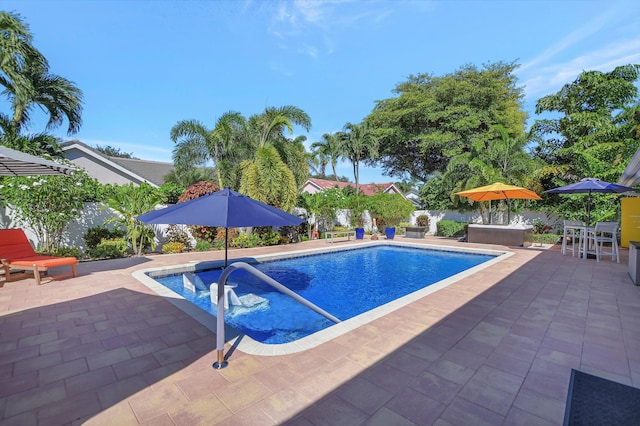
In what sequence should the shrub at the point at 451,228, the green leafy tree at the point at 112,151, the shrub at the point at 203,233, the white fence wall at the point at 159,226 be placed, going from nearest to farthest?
the white fence wall at the point at 159,226 < the shrub at the point at 203,233 < the shrub at the point at 451,228 < the green leafy tree at the point at 112,151

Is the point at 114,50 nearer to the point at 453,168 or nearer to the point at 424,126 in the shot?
the point at 453,168

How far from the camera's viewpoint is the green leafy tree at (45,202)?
880 centimetres

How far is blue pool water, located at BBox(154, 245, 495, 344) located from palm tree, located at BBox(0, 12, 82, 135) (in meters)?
9.43

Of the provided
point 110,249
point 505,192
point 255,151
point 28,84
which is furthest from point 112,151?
point 505,192

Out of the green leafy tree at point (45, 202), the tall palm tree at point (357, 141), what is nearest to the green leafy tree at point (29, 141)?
the green leafy tree at point (45, 202)

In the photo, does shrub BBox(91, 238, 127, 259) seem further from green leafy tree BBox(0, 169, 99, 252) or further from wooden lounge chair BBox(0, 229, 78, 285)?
wooden lounge chair BBox(0, 229, 78, 285)

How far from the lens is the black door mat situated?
2.38 metres

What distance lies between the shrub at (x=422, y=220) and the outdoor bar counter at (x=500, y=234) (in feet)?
22.0

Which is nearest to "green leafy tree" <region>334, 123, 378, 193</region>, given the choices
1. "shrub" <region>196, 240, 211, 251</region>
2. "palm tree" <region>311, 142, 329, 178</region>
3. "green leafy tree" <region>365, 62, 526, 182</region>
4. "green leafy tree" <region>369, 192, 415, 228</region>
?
"green leafy tree" <region>365, 62, 526, 182</region>

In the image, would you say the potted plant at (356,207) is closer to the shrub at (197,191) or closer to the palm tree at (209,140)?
the palm tree at (209,140)

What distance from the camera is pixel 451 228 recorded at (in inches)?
778

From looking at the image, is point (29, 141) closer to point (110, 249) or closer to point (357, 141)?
point (110, 249)

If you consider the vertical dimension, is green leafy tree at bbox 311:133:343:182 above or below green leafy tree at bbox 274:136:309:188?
above

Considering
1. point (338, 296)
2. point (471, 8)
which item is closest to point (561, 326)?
point (338, 296)
